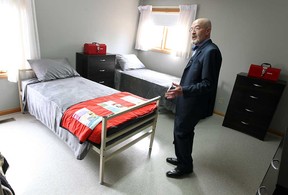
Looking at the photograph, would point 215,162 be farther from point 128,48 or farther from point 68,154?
point 128,48

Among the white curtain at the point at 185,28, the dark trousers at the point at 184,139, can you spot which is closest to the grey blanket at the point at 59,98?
the dark trousers at the point at 184,139

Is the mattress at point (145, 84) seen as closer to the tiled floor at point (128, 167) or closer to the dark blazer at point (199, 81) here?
the tiled floor at point (128, 167)

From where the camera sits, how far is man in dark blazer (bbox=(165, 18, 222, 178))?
1.54 m

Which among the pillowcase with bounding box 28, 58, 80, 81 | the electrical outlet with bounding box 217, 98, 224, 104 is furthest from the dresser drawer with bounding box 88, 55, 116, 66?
the electrical outlet with bounding box 217, 98, 224, 104

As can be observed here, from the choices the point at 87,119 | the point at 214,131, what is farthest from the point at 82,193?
the point at 214,131

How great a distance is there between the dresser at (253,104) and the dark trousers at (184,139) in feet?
5.35

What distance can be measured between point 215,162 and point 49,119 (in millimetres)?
2110

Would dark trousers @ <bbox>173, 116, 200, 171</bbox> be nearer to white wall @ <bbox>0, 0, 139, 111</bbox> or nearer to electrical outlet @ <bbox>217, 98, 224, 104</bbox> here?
electrical outlet @ <bbox>217, 98, 224, 104</bbox>

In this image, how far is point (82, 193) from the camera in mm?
1609

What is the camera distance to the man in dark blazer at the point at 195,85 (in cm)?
154

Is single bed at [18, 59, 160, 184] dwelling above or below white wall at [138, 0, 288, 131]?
below

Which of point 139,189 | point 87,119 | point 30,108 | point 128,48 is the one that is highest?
point 128,48

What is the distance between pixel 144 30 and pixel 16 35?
2.66 m

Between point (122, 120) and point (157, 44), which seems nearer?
point (122, 120)
